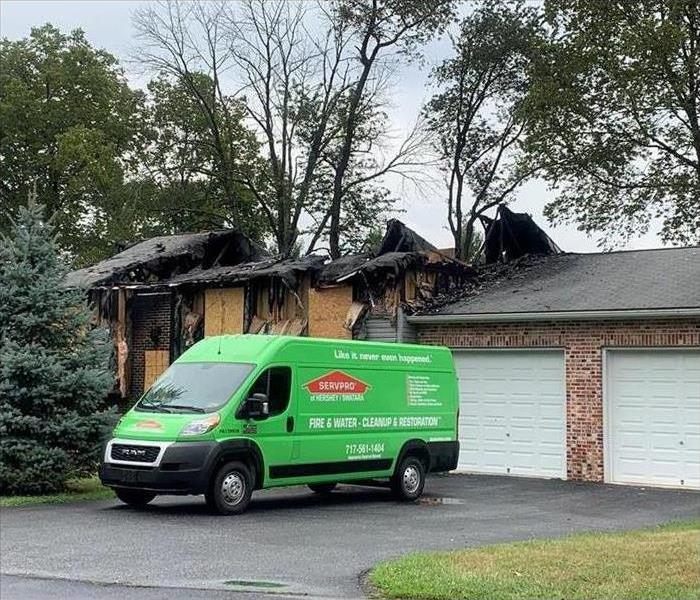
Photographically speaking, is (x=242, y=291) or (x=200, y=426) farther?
(x=242, y=291)

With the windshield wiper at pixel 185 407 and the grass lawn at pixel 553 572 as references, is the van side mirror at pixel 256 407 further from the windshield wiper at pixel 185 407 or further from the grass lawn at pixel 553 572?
the grass lawn at pixel 553 572

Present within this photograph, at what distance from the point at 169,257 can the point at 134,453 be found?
559 inches

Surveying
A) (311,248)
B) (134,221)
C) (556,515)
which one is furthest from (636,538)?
(134,221)

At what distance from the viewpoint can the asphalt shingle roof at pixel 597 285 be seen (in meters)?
17.8

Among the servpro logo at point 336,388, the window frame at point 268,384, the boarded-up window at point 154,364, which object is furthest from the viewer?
the boarded-up window at point 154,364

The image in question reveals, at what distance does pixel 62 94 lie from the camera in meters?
41.7

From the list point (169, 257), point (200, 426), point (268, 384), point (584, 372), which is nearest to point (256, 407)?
point (268, 384)

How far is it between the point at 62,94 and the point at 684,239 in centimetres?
2667

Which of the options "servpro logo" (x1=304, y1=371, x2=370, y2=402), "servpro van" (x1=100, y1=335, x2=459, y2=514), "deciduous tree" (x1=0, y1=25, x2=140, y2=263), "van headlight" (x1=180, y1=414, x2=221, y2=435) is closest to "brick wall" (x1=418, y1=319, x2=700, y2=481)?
"servpro van" (x1=100, y1=335, x2=459, y2=514)

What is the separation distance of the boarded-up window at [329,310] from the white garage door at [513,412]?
9.57ft

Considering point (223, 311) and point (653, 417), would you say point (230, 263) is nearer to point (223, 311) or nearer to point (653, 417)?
point (223, 311)

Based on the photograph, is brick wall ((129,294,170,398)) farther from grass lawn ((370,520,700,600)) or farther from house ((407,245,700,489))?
grass lawn ((370,520,700,600))

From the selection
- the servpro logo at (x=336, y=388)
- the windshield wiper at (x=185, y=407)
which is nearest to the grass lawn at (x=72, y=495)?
the windshield wiper at (x=185, y=407)

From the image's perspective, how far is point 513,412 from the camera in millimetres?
18844
